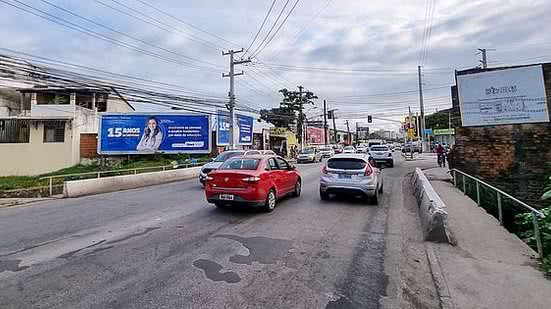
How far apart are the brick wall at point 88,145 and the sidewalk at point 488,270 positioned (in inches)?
1202

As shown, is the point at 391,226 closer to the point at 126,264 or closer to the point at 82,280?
the point at 126,264

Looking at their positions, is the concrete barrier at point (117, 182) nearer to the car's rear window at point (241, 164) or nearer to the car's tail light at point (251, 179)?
the car's rear window at point (241, 164)

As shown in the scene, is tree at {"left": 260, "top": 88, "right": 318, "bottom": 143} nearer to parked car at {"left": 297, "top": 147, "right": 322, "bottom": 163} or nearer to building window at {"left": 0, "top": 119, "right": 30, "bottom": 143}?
parked car at {"left": 297, "top": 147, "right": 322, "bottom": 163}

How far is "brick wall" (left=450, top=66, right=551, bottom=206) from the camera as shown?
1138 cm

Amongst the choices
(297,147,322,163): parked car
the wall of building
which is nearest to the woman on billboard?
the wall of building

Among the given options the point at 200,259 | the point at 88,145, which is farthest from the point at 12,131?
the point at 200,259

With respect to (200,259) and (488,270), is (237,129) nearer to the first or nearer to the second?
(200,259)

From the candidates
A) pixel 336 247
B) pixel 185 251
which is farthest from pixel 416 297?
pixel 185 251

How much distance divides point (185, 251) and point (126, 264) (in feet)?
3.22

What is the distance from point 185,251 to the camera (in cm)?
599

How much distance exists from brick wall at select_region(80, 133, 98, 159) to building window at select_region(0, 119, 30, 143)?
438 cm

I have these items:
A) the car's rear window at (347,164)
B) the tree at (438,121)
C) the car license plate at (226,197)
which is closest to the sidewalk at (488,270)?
the car's rear window at (347,164)

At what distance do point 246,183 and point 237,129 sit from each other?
28.5m

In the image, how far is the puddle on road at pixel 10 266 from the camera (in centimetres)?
516
